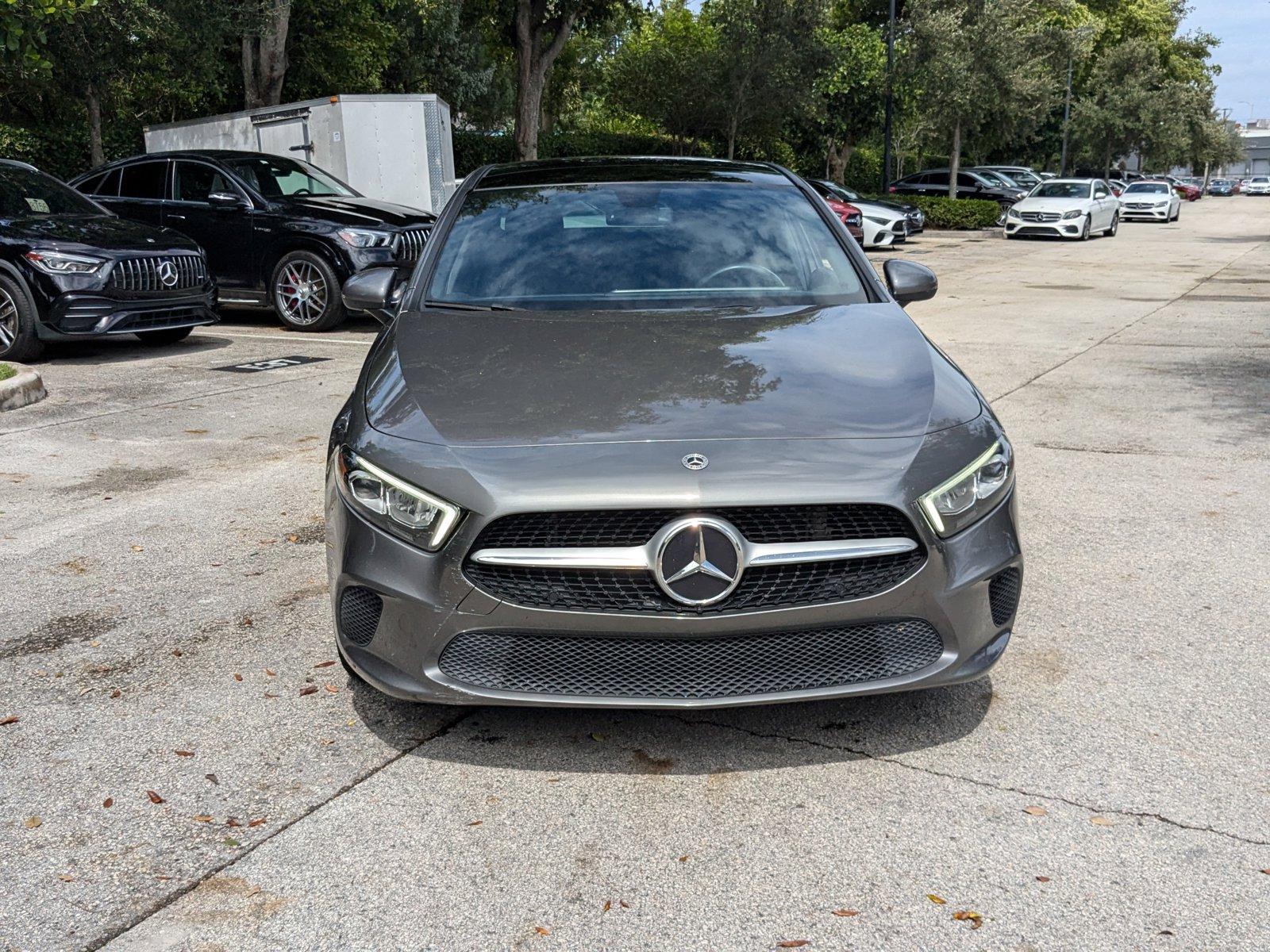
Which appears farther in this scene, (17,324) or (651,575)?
(17,324)

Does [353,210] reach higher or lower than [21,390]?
higher

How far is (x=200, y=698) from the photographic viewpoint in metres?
3.69

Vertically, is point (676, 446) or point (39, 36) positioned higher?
point (39, 36)

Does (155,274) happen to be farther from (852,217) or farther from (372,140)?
(852,217)

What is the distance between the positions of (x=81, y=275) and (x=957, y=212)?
27901 millimetres

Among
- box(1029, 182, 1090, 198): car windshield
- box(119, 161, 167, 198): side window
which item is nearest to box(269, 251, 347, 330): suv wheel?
box(119, 161, 167, 198): side window

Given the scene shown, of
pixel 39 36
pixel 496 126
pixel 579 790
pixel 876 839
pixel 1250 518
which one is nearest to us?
pixel 876 839

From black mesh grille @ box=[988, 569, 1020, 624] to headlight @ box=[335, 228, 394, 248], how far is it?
980cm

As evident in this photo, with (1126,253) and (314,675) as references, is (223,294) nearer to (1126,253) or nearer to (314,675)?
(314,675)

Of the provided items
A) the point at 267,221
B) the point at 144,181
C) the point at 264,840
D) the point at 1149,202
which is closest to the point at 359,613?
the point at 264,840

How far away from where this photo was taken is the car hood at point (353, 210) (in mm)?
12367

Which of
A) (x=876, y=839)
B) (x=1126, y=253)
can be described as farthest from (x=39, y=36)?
(x=1126, y=253)

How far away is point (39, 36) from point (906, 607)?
11.6 m

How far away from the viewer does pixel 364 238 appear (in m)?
12.1
